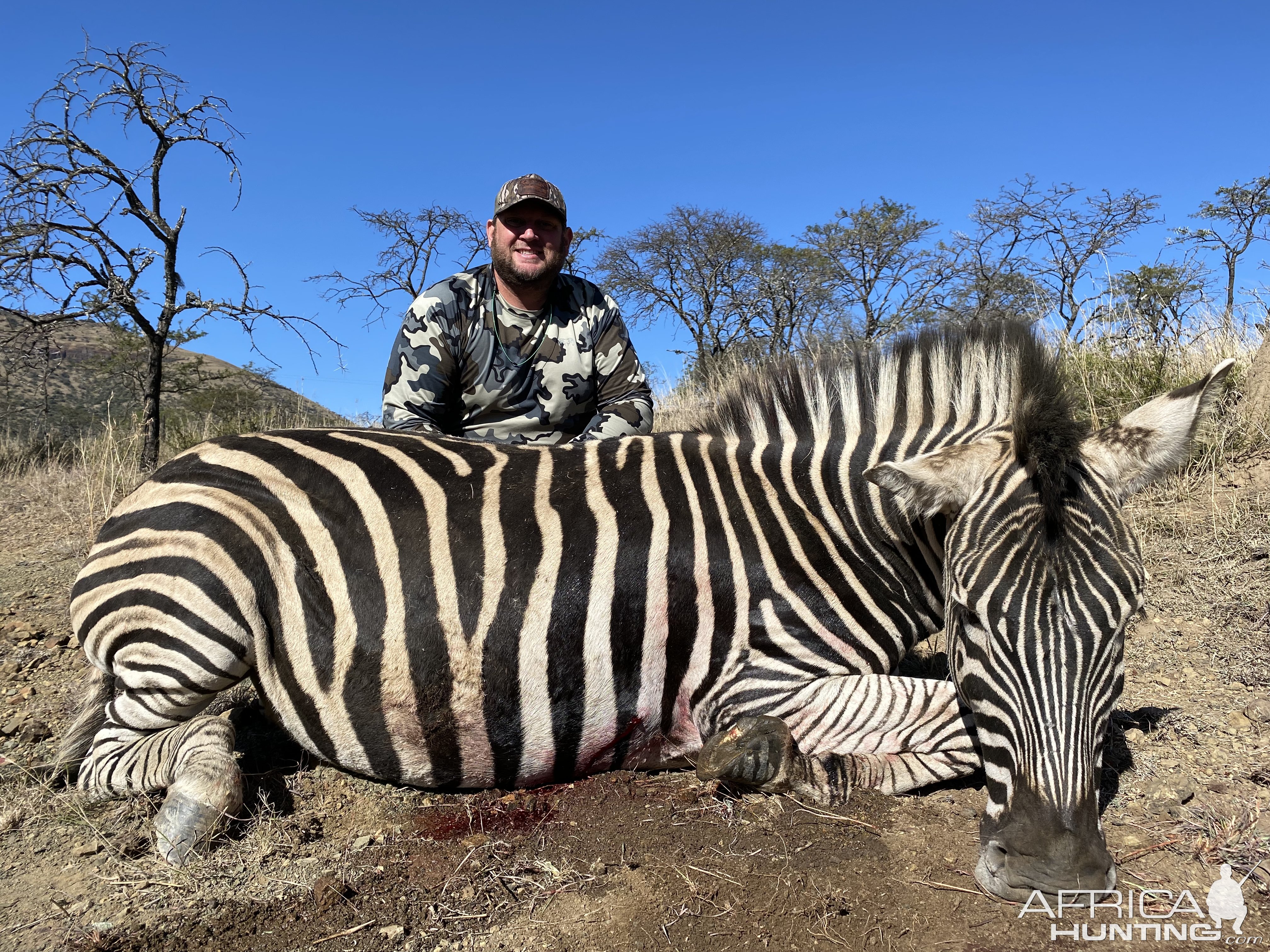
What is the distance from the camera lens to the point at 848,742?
2.88m

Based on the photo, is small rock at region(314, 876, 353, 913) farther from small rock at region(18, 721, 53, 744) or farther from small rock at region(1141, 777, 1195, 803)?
small rock at region(1141, 777, 1195, 803)

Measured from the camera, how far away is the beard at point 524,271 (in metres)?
5.07

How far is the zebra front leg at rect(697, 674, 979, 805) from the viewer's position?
275 centimetres

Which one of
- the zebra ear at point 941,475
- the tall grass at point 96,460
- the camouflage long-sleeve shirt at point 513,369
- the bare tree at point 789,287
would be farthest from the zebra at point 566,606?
the bare tree at point 789,287

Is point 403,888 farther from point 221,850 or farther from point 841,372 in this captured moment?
point 841,372

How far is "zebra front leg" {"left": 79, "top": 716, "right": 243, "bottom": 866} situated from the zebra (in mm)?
10

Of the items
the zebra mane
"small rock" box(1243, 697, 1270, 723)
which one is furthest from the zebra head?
"small rock" box(1243, 697, 1270, 723)

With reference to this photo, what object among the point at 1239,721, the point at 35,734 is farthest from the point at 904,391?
the point at 35,734

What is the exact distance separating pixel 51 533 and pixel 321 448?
522 cm

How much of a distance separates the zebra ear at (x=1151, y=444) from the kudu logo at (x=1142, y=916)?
1.16 m

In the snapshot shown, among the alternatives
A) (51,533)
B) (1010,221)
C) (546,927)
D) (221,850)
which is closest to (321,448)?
(221,850)

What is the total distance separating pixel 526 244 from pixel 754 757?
3.61 meters

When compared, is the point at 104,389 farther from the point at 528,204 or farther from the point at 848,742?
the point at 848,742

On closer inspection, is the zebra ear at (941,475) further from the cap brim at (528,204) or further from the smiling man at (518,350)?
the cap brim at (528,204)
